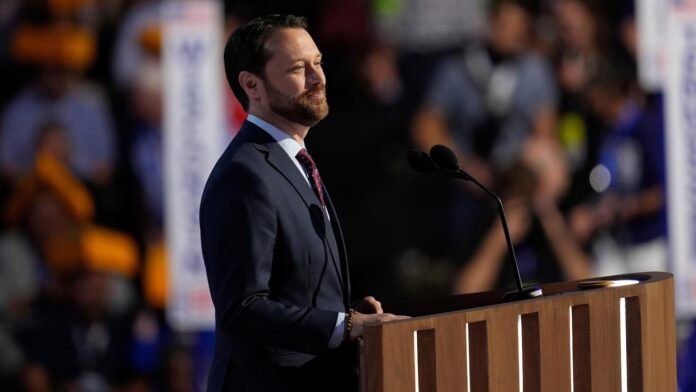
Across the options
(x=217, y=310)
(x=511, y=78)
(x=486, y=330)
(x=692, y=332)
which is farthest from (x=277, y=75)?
(x=692, y=332)

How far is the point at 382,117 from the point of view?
673 cm

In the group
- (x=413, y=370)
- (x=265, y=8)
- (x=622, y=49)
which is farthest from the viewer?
(x=622, y=49)

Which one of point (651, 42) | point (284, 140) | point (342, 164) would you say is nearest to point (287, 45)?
point (284, 140)

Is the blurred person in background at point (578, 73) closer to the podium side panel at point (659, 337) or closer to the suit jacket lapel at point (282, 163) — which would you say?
the podium side panel at point (659, 337)

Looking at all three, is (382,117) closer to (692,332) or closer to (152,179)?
(152,179)

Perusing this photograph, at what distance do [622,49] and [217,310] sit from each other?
492 cm

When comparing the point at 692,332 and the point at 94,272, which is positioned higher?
→ the point at 94,272

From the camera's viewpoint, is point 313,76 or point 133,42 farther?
point 133,42

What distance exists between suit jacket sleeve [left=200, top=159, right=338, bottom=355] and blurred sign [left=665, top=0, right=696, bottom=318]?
16.0 ft

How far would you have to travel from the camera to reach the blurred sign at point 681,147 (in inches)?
279

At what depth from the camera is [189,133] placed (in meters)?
6.64

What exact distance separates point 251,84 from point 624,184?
460cm

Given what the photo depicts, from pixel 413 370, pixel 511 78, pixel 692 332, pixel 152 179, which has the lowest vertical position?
pixel 692 332

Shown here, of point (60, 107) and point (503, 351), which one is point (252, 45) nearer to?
point (503, 351)
